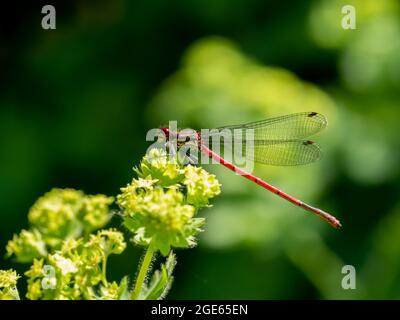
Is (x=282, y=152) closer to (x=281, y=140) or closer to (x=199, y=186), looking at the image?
(x=281, y=140)

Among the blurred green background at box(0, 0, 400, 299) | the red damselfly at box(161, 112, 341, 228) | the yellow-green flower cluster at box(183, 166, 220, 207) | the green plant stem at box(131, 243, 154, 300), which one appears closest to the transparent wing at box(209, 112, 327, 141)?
the red damselfly at box(161, 112, 341, 228)

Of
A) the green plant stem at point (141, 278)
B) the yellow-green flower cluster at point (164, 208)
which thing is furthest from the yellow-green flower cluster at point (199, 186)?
the green plant stem at point (141, 278)

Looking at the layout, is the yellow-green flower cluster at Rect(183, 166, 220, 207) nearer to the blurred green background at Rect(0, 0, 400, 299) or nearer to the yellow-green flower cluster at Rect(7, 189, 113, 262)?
the yellow-green flower cluster at Rect(7, 189, 113, 262)

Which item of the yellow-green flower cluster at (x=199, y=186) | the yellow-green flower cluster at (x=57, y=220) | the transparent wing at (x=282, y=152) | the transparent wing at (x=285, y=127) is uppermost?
the transparent wing at (x=285, y=127)

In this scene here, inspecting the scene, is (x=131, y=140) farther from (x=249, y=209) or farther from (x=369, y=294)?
(x=369, y=294)

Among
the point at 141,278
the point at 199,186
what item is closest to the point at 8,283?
the point at 141,278

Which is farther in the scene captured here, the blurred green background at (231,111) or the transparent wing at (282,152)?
the blurred green background at (231,111)

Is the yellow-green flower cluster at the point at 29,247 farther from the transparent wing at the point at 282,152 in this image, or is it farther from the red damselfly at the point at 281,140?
the transparent wing at the point at 282,152
